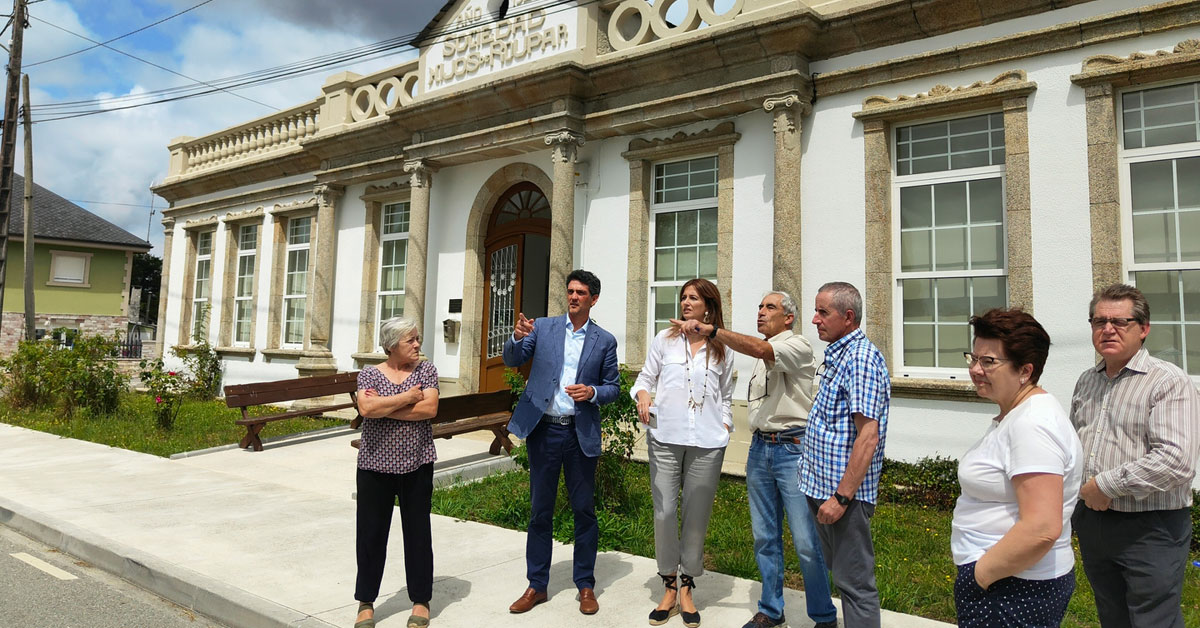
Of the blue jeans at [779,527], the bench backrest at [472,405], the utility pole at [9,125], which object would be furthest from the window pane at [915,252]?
the utility pole at [9,125]

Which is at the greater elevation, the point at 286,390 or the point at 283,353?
the point at 283,353

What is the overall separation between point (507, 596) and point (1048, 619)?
10.1ft

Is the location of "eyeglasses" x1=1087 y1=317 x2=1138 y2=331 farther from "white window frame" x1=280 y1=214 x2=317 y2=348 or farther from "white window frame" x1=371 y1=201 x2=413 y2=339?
"white window frame" x1=280 y1=214 x2=317 y2=348

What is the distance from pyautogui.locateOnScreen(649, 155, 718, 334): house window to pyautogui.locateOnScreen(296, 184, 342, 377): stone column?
6766 millimetres

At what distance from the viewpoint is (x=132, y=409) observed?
42.8ft

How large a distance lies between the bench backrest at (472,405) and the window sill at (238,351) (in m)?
8.21

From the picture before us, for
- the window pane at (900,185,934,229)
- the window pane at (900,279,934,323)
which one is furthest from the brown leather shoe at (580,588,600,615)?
the window pane at (900,185,934,229)

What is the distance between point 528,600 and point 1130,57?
6775 millimetres

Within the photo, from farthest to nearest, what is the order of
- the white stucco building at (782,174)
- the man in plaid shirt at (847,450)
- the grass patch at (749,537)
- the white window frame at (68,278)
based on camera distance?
the white window frame at (68,278), the white stucco building at (782,174), the grass patch at (749,537), the man in plaid shirt at (847,450)

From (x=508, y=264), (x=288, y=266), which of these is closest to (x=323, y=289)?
(x=288, y=266)

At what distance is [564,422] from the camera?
4.54m

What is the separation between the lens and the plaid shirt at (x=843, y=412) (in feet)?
10.9

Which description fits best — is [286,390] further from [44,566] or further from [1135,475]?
[1135,475]

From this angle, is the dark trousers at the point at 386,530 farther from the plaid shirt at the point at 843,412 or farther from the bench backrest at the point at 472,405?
the bench backrest at the point at 472,405
